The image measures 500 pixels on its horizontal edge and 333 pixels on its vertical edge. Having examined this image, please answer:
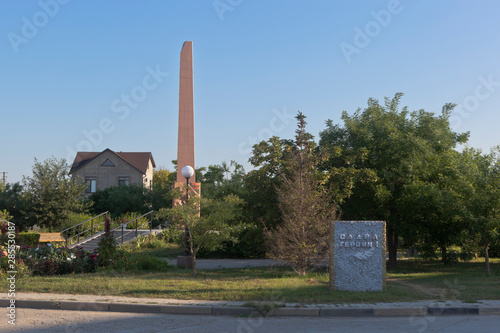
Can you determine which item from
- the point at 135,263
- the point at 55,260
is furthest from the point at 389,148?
the point at 55,260

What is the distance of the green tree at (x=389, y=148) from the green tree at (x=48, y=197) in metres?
16.1

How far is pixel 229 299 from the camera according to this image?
9.49 m

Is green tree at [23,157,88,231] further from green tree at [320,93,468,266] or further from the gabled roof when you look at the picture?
the gabled roof

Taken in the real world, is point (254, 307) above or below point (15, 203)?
below

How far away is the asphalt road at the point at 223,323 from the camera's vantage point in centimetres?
739

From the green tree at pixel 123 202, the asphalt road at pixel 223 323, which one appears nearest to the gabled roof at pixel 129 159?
the green tree at pixel 123 202

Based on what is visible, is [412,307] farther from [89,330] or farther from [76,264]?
[76,264]

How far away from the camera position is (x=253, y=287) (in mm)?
10883

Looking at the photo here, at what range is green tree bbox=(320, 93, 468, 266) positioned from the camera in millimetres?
16625

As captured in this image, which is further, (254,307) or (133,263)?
Result: (133,263)

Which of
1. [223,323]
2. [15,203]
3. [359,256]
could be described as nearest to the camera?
[223,323]

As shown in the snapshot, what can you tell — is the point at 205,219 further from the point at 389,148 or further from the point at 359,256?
the point at 389,148

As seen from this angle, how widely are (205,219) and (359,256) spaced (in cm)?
478

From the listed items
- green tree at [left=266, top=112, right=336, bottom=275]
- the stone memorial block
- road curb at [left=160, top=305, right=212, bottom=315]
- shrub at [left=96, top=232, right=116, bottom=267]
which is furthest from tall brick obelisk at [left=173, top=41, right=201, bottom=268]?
road curb at [left=160, top=305, right=212, bottom=315]
